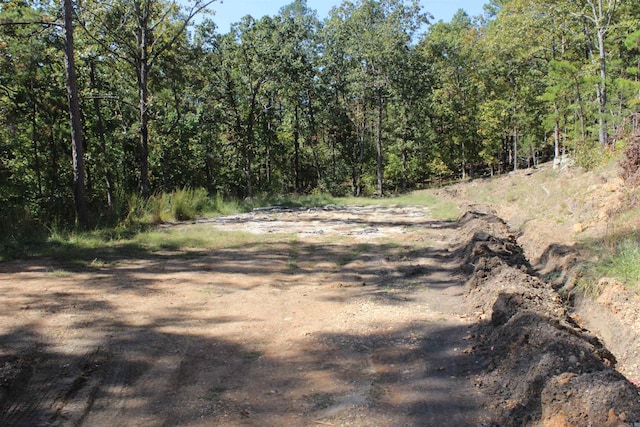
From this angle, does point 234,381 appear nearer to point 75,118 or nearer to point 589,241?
point 589,241

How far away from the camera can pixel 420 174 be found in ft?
134

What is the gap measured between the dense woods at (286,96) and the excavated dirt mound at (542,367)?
723cm

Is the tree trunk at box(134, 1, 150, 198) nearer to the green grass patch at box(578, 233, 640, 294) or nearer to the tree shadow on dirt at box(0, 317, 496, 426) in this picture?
the tree shadow on dirt at box(0, 317, 496, 426)

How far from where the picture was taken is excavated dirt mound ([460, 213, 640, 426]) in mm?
2307

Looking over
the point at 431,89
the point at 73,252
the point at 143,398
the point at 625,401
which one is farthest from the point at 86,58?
the point at 431,89

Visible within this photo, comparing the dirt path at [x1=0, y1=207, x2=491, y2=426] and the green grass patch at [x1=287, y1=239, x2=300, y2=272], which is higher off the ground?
the green grass patch at [x1=287, y1=239, x2=300, y2=272]

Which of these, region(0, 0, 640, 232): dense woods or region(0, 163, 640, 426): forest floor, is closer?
region(0, 163, 640, 426): forest floor

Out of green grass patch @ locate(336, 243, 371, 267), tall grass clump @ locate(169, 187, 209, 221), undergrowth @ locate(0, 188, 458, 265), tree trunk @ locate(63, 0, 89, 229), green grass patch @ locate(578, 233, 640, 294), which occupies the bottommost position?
green grass patch @ locate(336, 243, 371, 267)

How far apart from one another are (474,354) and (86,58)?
62.3ft

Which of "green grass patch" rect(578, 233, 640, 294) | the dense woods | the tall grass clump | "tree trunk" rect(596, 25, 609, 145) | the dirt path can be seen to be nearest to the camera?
the dirt path

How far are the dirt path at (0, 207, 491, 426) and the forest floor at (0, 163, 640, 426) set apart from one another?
16 millimetres

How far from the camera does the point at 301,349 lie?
393 cm

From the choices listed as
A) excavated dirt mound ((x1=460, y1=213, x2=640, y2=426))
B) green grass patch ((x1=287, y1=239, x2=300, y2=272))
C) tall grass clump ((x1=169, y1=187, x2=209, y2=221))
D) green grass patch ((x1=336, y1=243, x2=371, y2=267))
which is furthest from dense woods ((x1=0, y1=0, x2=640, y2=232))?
excavated dirt mound ((x1=460, y1=213, x2=640, y2=426))

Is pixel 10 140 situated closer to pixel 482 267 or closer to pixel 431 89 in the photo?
pixel 482 267
